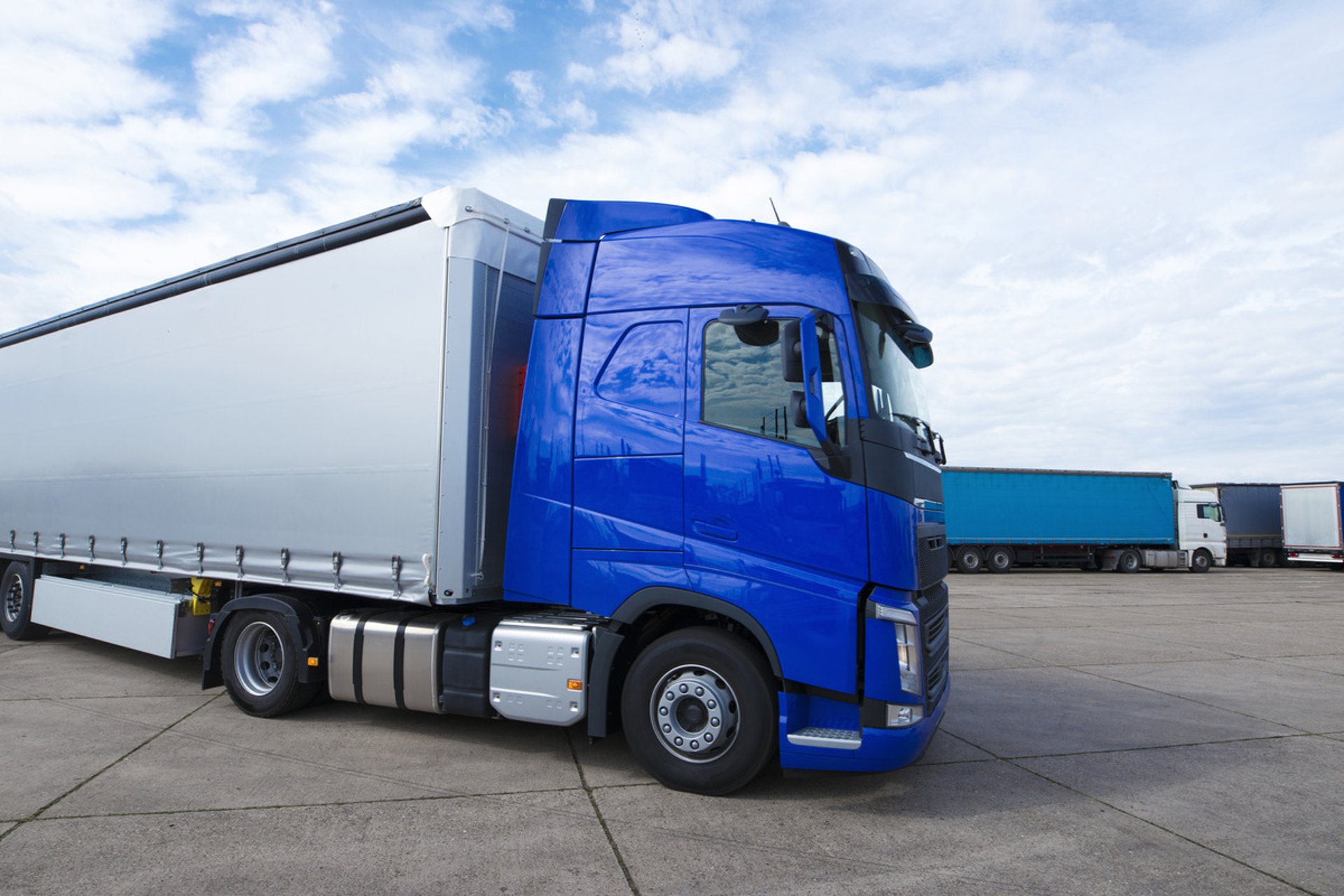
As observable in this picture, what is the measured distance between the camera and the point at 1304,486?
31.7 metres

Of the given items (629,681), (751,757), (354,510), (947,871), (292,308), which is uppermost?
(292,308)

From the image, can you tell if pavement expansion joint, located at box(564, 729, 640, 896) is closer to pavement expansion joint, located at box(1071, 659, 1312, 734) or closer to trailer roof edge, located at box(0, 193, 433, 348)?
trailer roof edge, located at box(0, 193, 433, 348)

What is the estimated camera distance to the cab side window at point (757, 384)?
433 cm

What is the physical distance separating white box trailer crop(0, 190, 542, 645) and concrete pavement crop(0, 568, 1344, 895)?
109 cm

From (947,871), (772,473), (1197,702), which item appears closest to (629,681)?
(772,473)

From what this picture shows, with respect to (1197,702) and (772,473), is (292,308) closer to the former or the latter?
(772,473)

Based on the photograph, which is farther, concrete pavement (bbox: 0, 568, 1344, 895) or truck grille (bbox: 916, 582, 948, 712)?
truck grille (bbox: 916, 582, 948, 712)

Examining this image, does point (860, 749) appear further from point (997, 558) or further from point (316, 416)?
point (997, 558)

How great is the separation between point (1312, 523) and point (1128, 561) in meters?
9.23

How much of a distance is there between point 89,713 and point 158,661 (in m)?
2.50

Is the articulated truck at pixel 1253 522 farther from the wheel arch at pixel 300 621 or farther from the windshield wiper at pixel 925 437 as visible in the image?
the wheel arch at pixel 300 621

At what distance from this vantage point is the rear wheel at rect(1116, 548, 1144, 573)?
93.6 feet

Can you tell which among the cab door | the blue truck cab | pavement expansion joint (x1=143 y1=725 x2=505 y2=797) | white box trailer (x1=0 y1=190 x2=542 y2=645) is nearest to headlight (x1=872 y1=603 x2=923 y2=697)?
the blue truck cab

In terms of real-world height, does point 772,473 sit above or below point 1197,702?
above
